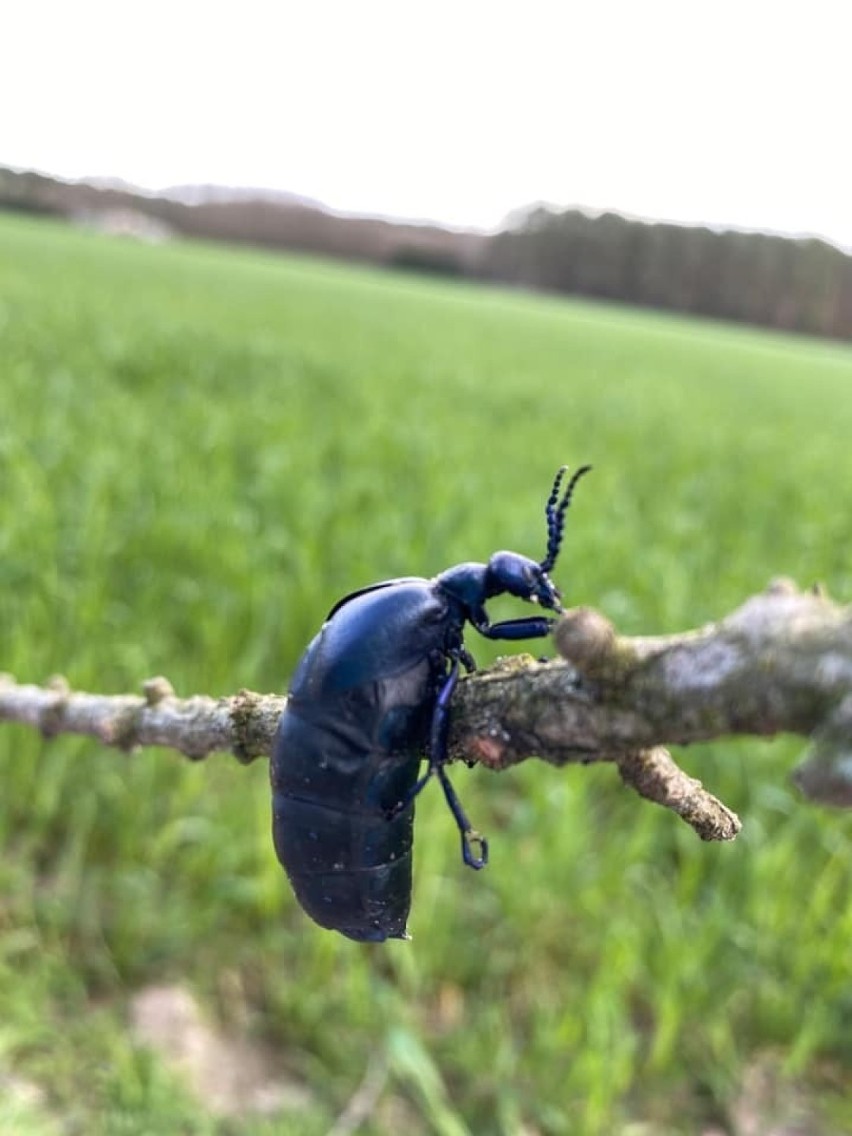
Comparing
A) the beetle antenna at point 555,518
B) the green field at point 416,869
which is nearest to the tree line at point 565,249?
the green field at point 416,869

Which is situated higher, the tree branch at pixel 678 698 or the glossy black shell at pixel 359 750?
the tree branch at pixel 678 698

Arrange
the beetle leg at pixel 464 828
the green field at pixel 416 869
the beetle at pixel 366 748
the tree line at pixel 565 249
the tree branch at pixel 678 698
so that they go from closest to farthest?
the tree branch at pixel 678 698 < the beetle at pixel 366 748 < the beetle leg at pixel 464 828 < the green field at pixel 416 869 < the tree line at pixel 565 249

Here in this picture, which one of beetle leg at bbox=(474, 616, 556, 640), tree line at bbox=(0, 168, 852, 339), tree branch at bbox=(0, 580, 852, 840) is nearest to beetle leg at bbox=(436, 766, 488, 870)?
beetle leg at bbox=(474, 616, 556, 640)

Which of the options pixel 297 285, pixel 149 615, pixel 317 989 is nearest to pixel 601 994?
pixel 317 989

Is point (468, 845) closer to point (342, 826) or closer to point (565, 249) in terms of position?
point (342, 826)

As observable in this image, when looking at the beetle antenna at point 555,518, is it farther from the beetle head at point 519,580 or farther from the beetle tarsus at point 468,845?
the beetle tarsus at point 468,845

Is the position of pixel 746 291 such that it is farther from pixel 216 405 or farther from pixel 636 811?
pixel 636 811
